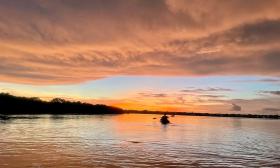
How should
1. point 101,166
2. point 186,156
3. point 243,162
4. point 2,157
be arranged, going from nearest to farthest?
point 101,166 → point 2,157 → point 243,162 → point 186,156

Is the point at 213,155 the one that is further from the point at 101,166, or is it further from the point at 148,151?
the point at 101,166

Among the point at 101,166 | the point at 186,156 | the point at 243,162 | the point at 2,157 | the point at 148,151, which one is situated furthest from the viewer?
the point at 148,151

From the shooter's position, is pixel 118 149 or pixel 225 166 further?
pixel 118 149

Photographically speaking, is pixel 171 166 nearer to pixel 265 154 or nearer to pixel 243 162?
pixel 243 162

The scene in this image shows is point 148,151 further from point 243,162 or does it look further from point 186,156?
point 243,162

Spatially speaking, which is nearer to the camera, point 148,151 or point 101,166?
point 101,166

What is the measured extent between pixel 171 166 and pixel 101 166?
689 centimetres

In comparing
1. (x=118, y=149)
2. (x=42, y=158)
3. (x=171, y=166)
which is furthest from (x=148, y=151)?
(x=42, y=158)

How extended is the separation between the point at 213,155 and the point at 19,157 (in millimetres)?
23237

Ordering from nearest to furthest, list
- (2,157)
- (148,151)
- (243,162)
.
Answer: (2,157), (243,162), (148,151)

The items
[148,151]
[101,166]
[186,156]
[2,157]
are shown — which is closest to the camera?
[101,166]

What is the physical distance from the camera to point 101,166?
117 feet

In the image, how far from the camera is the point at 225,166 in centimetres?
3850

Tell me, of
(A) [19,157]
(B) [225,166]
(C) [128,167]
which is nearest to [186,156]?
(B) [225,166]
